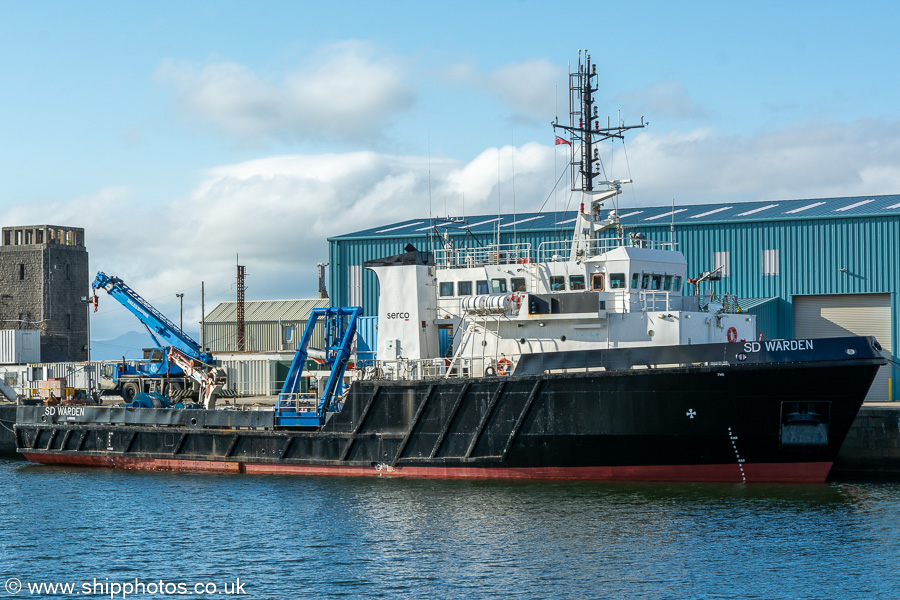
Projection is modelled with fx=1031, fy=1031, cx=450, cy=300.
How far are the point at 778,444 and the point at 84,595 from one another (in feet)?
47.0

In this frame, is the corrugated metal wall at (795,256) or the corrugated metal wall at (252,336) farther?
the corrugated metal wall at (252,336)

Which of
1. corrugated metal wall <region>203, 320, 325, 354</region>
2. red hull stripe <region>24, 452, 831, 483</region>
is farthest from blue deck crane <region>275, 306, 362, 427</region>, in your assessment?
Answer: corrugated metal wall <region>203, 320, 325, 354</region>

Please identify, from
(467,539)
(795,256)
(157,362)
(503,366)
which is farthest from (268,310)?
(467,539)

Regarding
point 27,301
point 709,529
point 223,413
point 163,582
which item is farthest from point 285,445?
point 27,301

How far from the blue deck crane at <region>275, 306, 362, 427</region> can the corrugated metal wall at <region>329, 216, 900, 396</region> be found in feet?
46.6

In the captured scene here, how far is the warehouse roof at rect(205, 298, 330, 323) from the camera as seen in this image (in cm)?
5822

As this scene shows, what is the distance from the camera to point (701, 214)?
130 feet

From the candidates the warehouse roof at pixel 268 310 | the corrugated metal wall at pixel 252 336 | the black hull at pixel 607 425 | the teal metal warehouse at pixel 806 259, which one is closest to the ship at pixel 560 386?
the black hull at pixel 607 425

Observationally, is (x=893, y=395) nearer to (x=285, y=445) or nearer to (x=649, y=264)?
(x=649, y=264)

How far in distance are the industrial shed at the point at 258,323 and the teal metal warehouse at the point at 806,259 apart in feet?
67.7

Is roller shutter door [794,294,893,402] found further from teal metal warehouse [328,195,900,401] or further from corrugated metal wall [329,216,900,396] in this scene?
corrugated metal wall [329,216,900,396]

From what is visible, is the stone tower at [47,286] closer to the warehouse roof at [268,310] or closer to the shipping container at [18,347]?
the shipping container at [18,347]

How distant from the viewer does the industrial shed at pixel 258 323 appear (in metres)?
57.2

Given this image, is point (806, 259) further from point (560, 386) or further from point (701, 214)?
point (560, 386)
